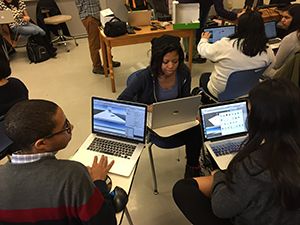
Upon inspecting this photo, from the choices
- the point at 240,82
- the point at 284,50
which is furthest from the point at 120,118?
A: the point at 284,50

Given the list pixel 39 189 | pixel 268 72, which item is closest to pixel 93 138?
pixel 39 189

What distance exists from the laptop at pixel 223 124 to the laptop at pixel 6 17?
3.82 m

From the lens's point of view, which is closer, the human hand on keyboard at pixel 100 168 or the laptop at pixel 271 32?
the human hand on keyboard at pixel 100 168

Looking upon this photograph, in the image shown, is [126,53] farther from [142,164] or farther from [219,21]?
[142,164]

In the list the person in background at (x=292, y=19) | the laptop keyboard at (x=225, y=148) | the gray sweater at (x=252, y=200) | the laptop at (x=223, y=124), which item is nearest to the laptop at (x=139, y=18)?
the person in background at (x=292, y=19)

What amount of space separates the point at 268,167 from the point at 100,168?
80 centimetres

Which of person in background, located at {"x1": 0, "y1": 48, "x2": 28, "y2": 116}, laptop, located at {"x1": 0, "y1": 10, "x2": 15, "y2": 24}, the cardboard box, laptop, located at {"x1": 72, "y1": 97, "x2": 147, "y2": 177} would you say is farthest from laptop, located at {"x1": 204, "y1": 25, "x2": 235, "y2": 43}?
laptop, located at {"x1": 0, "y1": 10, "x2": 15, "y2": 24}

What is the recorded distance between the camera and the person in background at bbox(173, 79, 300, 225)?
1037 mm

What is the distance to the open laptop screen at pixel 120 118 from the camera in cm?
163

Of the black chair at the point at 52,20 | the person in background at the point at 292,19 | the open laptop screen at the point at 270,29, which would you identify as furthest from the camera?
the black chair at the point at 52,20

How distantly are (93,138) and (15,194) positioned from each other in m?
0.78

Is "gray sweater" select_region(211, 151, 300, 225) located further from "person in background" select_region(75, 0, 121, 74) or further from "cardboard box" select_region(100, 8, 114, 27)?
"person in background" select_region(75, 0, 121, 74)

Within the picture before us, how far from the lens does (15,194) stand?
974 millimetres

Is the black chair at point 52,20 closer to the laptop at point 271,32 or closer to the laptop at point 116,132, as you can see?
the laptop at point 271,32
